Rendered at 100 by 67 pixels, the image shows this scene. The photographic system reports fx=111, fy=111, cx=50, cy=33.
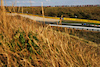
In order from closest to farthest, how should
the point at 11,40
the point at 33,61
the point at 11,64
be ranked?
the point at 11,64, the point at 33,61, the point at 11,40

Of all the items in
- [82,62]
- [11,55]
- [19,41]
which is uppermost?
[19,41]

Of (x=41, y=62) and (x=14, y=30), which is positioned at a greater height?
(x=14, y=30)

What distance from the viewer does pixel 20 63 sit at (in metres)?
2.73

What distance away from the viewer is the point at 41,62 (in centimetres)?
282

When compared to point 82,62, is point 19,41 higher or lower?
higher

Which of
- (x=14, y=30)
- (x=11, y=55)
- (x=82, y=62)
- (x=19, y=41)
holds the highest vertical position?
(x=14, y=30)

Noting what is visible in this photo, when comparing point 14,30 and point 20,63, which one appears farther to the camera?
point 14,30

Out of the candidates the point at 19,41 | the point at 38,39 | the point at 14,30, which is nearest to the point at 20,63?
the point at 19,41

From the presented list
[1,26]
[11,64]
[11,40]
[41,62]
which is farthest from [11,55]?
[1,26]

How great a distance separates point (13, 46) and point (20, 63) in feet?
2.10

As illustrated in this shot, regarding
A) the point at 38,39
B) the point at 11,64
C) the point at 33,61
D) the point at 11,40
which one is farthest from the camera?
the point at 38,39

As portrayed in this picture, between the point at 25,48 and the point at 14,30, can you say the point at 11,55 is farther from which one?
the point at 14,30

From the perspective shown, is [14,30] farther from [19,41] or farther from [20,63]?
[20,63]

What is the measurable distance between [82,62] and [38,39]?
4.88 feet
